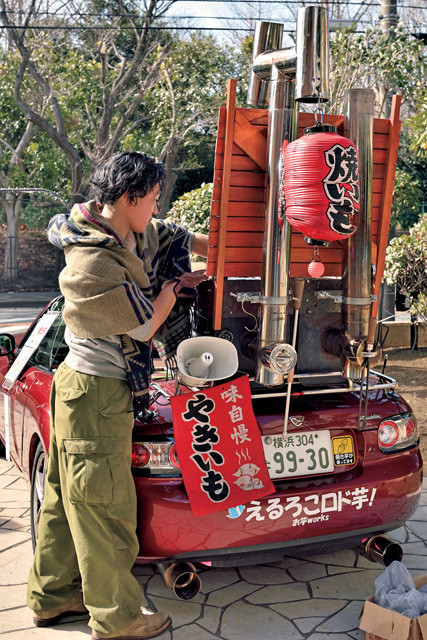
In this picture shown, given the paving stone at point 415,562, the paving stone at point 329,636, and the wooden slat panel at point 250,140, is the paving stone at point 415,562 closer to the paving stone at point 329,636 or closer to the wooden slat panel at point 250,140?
the paving stone at point 329,636

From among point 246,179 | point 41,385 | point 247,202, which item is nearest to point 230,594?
point 41,385

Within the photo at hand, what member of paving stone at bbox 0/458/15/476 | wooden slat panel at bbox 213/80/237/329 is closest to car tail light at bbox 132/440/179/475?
wooden slat panel at bbox 213/80/237/329

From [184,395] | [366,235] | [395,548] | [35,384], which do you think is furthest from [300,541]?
[35,384]

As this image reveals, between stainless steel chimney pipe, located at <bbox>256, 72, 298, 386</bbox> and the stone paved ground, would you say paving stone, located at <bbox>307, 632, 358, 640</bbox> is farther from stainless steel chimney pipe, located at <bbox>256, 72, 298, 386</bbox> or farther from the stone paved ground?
stainless steel chimney pipe, located at <bbox>256, 72, 298, 386</bbox>

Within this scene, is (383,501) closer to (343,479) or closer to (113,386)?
(343,479)

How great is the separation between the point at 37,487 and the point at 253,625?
4.43 ft

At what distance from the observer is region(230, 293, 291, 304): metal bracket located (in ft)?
9.85

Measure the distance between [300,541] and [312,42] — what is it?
2197 mm

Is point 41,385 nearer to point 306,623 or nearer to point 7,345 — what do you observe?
point 7,345

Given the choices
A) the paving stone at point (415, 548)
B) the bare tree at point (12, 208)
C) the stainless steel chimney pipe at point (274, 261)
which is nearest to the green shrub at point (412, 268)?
the paving stone at point (415, 548)

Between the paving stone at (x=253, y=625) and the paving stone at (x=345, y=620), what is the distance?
5.8 inches

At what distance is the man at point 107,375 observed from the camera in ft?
9.00

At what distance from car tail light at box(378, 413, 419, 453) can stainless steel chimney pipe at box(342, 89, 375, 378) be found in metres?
0.33

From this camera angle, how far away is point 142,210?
292 cm
